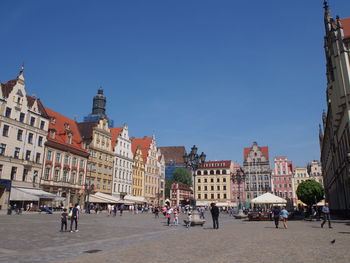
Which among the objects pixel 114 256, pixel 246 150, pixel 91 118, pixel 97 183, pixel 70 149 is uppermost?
pixel 91 118

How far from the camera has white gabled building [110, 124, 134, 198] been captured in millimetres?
64062

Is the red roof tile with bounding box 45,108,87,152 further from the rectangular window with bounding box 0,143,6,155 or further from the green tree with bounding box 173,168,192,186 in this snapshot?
the green tree with bounding box 173,168,192,186

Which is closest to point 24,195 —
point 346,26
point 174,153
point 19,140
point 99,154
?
point 19,140

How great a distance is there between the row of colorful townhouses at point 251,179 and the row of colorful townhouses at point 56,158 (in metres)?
33.3

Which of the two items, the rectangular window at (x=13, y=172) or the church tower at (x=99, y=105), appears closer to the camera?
the rectangular window at (x=13, y=172)

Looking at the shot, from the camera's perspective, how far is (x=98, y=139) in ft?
195

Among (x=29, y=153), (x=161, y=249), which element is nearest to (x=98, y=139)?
(x=29, y=153)

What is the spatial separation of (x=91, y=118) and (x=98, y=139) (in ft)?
180

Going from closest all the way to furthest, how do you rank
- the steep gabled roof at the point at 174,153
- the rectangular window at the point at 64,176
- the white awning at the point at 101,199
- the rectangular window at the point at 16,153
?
the rectangular window at the point at 16,153 < the white awning at the point at 101,199 < the rectangular window at the point at 64,176 < the steep gabled roof at the point at 174,153

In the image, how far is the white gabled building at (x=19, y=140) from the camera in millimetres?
39812

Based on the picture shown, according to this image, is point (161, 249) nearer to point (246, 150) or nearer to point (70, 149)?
point (70, 149)

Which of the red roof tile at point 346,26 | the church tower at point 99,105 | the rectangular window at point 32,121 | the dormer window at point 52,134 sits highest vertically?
the church tower at point 99,105

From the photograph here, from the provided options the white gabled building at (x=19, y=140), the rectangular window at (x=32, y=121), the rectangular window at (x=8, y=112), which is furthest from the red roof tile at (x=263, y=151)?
the rectangular window at (x=8, y=112)

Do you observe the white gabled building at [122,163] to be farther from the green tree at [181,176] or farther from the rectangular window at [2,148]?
the green tree at [181,176]
